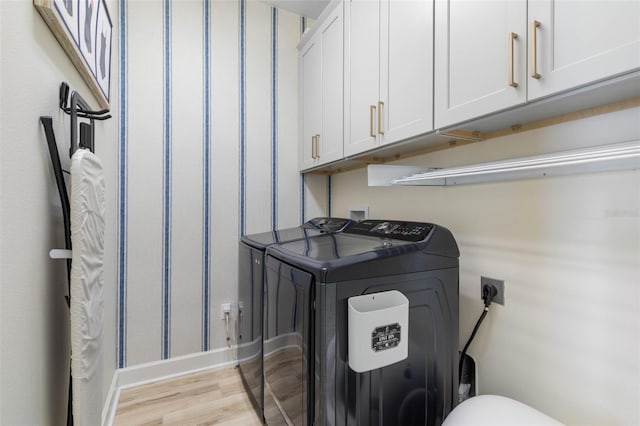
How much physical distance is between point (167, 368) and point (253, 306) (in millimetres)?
953

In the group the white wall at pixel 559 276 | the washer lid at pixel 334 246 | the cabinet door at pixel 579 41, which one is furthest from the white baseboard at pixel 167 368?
the cabinet door at pixel 579 41

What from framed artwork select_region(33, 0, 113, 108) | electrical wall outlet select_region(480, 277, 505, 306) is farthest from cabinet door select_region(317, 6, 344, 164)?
framed artwork select_region(33, 0, 113, 108)

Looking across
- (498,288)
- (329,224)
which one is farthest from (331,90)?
(498,288)

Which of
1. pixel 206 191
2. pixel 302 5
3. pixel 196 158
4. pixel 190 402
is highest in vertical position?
pixel 302 5

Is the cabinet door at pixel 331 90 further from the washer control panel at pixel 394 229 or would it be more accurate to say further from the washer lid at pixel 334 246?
the washer lid at pixel 334 246

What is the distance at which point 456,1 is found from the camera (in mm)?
1059

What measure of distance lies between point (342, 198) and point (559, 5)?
1.72 m

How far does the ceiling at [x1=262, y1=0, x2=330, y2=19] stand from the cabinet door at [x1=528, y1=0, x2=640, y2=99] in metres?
1.86

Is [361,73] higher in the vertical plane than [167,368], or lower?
higher

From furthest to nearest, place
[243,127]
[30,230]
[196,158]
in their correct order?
1. [243,127]
2. [196,158]
3. [30,230]

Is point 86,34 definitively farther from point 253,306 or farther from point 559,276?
point 559,276

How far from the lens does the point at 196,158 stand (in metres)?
2.12

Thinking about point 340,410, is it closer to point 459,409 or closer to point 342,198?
point 459,409

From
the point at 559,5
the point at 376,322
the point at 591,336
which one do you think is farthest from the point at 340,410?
the point at 559,5
